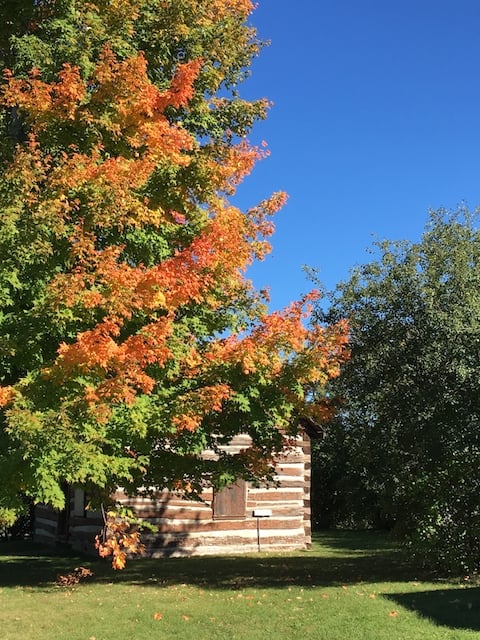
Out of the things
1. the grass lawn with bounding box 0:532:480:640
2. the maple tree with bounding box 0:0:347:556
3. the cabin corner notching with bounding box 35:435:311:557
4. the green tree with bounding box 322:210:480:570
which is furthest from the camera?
the cabin corner notching with bounding box 35:435:311:557

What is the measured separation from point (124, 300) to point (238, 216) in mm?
4069

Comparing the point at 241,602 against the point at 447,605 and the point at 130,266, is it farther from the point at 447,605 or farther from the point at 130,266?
the point at 130,266

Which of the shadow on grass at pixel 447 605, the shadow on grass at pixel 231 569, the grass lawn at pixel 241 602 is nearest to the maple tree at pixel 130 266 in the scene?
the grass lawn at pixel 241 602

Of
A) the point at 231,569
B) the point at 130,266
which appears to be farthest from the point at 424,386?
the point at 130,266

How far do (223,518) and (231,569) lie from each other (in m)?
4.18

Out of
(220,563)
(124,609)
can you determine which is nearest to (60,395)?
(124,609)

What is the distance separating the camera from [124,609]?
34.1 ft

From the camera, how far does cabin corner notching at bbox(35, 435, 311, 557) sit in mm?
18797

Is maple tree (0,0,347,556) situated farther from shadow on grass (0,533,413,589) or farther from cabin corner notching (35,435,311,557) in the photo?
cabin corner notching (35,435,311,557)

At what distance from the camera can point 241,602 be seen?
35.1 feet

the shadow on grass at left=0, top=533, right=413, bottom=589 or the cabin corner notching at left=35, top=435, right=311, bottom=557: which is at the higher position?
the cabin corner notching at left=35, top=435, right=311, bottom=557

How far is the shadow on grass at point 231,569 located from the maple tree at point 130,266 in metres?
2.78

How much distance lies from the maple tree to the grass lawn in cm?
198

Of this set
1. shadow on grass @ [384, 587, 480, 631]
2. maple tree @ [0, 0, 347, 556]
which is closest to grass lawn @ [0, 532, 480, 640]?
shadow on grass @ [384, 587, 480, 631]
